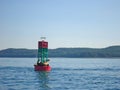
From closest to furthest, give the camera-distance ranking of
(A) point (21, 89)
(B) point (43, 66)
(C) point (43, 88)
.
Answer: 1. (A) point (21, 89)
2. (C) point (43, 88)
3. (B) point (43, 66)

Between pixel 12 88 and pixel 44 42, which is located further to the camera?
pixel 44 42

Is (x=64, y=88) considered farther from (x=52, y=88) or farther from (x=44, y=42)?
(x=44, y=42)

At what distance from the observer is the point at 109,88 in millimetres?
50000

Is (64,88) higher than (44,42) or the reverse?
the reverse

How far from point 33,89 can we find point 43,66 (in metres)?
41.4

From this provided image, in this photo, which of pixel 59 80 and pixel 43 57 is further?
pixel 43 57

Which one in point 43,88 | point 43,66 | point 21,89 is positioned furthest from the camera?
point 43,66

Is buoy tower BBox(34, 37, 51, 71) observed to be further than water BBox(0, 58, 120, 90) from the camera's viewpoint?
Yes

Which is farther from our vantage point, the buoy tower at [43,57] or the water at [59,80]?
the buoy tower at [43,57]

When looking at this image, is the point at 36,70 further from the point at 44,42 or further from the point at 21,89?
the point at 21,89

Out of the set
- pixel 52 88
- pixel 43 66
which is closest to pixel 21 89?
pixel 52 88

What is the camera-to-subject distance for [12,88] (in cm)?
4841

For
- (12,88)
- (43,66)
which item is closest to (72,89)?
(12,88)

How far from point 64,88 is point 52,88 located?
1838mm
